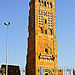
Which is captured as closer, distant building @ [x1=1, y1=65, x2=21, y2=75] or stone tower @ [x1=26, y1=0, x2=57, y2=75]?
stone tower @ [x1=26, y1=0, x2=57, y2=75]

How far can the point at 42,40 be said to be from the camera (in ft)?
164

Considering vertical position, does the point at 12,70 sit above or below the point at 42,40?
below

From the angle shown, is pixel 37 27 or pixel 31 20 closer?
pixel 37 27

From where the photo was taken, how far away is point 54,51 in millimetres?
50531

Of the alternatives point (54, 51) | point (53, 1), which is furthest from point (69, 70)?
point (53, 1)

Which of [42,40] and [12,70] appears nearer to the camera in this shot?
[42,40]

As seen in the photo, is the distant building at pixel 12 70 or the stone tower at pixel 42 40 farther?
the distant building at pixel 12 70

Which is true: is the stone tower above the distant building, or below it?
above

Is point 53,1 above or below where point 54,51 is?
above

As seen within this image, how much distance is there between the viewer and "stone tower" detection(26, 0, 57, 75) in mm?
48094

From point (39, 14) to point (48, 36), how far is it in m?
6.82

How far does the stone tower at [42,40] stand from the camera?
48.1 m

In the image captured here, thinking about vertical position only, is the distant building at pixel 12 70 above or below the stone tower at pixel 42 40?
below

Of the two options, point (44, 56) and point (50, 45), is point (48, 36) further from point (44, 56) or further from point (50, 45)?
point (44, 56)
